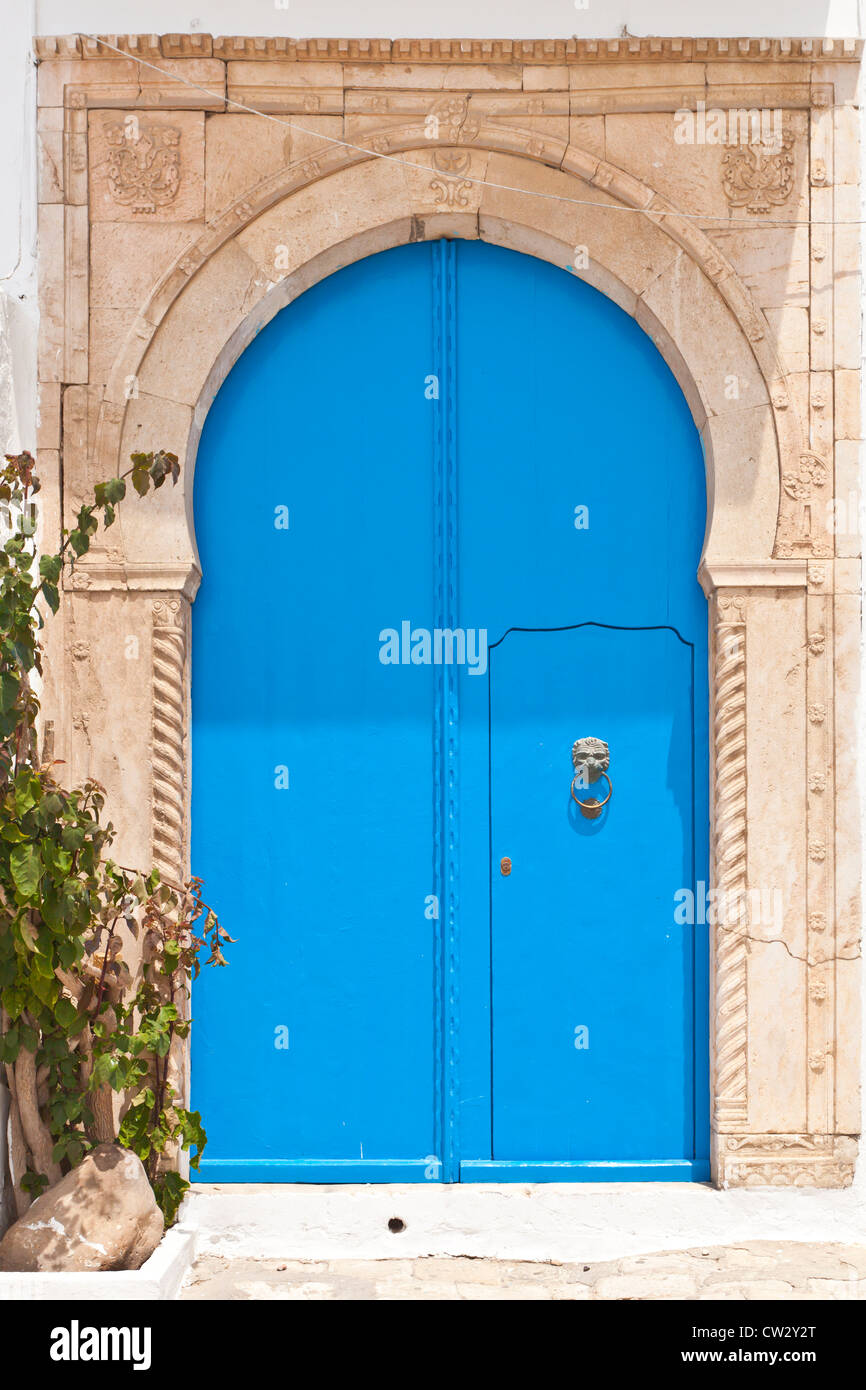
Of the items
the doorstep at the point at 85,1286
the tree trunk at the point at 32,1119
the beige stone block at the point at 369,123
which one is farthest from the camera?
the beige stone block at the point at 369,123

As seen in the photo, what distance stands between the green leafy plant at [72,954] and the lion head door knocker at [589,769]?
139 cm

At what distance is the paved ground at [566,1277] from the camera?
379 cm

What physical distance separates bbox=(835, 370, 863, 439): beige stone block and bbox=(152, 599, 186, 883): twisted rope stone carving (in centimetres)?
247

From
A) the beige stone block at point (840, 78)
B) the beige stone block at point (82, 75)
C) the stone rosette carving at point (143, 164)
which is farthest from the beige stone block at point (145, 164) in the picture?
the beige stone block at point (840, 78)

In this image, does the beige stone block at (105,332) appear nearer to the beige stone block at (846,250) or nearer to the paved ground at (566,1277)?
the beige stone block at (846,250)

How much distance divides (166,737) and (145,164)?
2.07 meters

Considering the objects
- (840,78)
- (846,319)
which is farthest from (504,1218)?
(840,78)

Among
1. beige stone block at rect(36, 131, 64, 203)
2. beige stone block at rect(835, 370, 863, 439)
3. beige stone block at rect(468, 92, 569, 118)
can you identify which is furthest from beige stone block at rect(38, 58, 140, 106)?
beige stone block at rect(835, 370, 863, 439)

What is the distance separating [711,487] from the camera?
4.63 meters

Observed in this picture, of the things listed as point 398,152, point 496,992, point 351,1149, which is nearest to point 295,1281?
point 351,1149

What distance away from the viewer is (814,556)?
179 inches

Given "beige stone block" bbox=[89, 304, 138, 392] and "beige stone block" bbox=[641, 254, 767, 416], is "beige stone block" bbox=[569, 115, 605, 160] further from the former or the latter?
"beige stone block" bbox=[89, 304, 138, 392]

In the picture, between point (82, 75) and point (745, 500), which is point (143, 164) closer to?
point (82, 75)

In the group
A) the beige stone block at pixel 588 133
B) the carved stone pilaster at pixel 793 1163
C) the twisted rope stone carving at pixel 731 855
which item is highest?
the beige stone block at pixel 588 133
